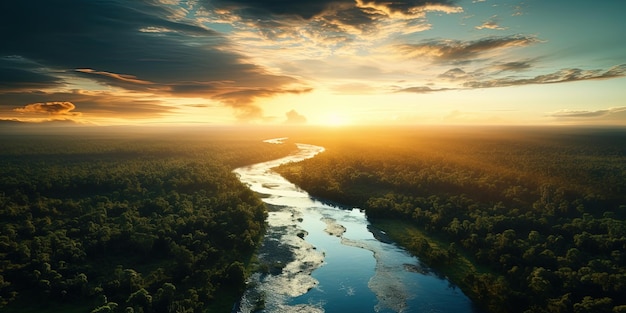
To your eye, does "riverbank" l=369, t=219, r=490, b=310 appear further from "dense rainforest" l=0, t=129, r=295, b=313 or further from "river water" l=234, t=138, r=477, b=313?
"dense rainforest" l=0, t=129, r=295, b=313

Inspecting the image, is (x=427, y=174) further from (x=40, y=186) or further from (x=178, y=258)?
(x=40, y=186)

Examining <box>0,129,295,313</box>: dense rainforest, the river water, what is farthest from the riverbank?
<box>0,129,295,313</box>: dense rainforest

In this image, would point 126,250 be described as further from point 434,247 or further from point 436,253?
point 434,247

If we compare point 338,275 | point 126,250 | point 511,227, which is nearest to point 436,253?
point 338,275

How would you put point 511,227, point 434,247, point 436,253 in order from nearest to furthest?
point 436,253
point 434,247
point 511,227

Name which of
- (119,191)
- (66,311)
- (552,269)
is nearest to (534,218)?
(552,269)

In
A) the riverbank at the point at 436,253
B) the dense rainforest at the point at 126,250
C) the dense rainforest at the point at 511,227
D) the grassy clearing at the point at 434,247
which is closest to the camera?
the dense rainforest at the point at 126,250

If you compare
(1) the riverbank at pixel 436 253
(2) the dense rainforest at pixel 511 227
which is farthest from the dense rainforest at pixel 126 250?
(2) the dense rainforest at pixel 511 227

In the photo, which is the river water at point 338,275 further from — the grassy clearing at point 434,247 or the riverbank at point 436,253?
the grassy clearing at point 434,247
